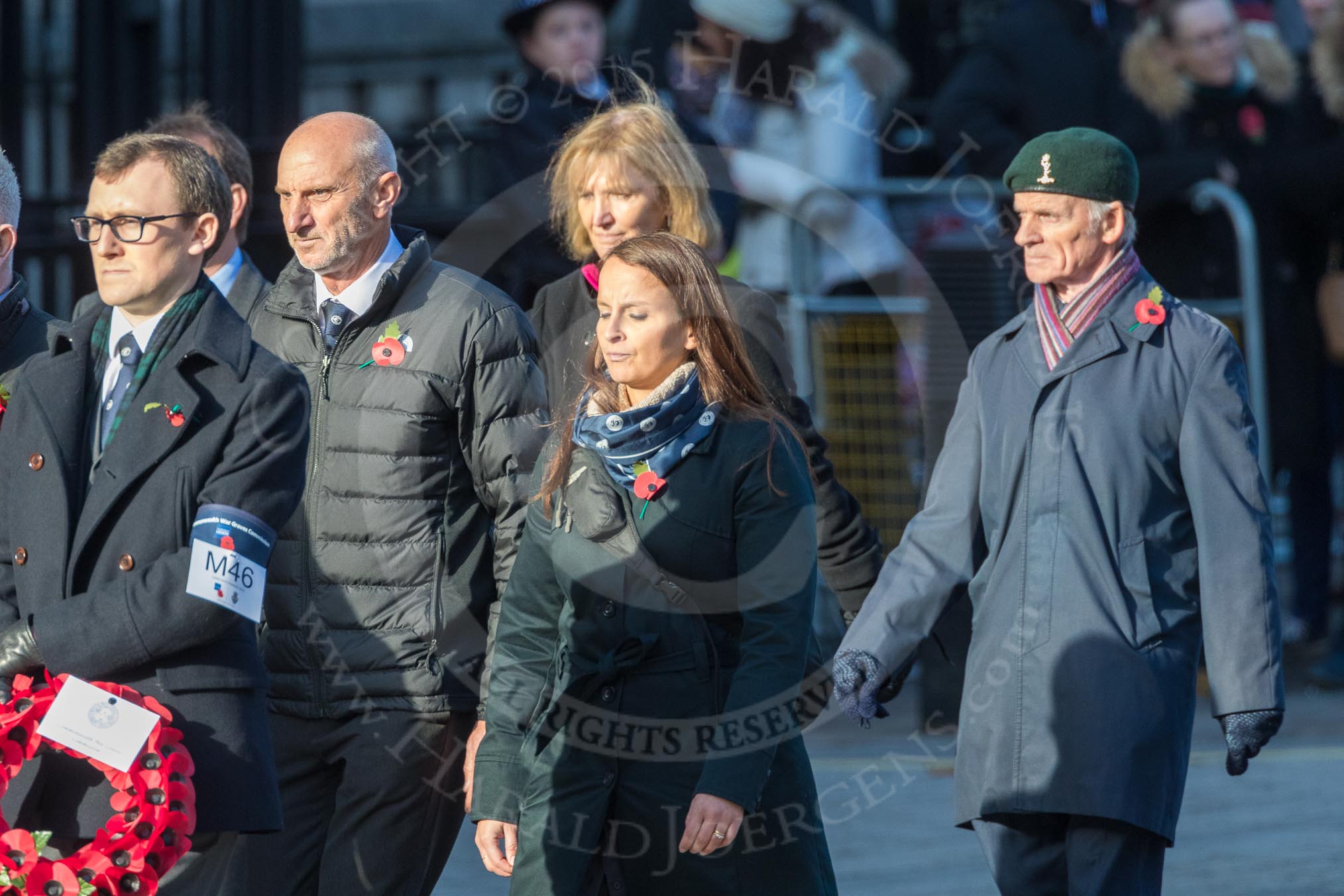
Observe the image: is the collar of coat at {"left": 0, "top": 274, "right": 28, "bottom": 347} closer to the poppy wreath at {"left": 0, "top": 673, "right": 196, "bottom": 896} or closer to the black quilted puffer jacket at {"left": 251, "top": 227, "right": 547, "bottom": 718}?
the black quilted puffer jacket at {"left": 251, "top": 227, "right": 547, "bottom": 718}

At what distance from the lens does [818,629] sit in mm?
9188

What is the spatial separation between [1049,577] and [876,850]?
246cm

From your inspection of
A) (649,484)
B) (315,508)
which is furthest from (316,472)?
(649,484)

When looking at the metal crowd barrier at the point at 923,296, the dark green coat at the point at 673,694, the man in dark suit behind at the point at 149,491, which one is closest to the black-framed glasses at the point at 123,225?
the man in dark suit behind at the point at 149,491

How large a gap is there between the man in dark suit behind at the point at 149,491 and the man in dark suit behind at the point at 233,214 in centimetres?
106

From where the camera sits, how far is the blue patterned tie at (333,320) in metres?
5.03

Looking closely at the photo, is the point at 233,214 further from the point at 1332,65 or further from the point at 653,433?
the point at 1332,65

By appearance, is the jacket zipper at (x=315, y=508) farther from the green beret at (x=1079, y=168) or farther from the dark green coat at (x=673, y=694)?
the green beret at (x=1079, y=168)

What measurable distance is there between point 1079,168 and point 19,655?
2.51 meters

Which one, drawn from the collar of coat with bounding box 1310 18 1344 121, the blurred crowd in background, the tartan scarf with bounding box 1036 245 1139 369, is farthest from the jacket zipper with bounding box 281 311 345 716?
the collar of coat with bounding box 1310 18 1344 121

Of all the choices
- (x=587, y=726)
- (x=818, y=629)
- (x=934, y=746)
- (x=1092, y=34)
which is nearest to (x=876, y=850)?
(x=934, y=746)

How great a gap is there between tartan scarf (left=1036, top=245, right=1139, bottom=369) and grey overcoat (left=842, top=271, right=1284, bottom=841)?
28mm

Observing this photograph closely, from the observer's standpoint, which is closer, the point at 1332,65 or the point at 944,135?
the point at 944,135

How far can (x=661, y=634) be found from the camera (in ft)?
13.7
